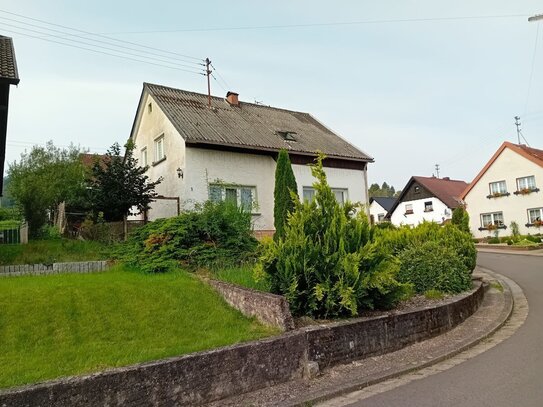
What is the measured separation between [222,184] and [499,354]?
1145cm

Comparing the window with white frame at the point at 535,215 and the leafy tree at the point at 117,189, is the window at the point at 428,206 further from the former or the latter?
the leafy tree at the point at 117,189

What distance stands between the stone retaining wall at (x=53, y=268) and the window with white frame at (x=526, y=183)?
3356 centimetres

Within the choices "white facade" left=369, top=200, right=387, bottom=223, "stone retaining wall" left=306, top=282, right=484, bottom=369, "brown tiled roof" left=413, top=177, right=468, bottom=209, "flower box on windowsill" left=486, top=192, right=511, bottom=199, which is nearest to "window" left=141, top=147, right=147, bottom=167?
"stone retaining wall" left=306, top=282, right=484, bottom=369

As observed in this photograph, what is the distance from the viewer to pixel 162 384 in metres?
4.28

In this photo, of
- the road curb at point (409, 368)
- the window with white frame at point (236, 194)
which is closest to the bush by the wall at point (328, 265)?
the road curb at point (409, 368)

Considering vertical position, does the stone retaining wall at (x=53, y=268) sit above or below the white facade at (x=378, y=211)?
below

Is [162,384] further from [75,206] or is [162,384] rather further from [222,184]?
[75,206]

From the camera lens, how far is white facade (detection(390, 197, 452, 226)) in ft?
143

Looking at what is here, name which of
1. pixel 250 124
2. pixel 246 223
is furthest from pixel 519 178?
pixel 246 223

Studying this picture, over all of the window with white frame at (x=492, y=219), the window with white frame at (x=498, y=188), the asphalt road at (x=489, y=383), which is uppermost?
the window with white frame at (x=498, y=188)

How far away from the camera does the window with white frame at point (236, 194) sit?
16.2 meters

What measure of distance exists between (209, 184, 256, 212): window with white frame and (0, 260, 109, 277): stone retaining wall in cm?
665

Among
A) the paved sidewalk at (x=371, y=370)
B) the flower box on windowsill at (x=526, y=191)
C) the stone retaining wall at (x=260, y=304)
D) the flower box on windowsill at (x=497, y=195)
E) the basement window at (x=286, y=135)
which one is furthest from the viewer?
the flower box on windowsill at (x=497, y=195)

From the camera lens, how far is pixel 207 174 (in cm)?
1617
